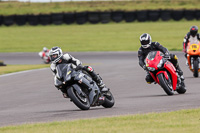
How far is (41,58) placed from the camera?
99.3 feet

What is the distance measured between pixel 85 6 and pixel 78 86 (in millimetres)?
43757

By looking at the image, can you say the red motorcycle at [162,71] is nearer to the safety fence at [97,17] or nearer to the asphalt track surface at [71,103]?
the asphalt track surface at [71,103]

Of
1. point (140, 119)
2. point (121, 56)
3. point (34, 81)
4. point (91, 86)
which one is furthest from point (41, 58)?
point (140, 119)

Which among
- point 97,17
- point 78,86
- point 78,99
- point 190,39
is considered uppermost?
point 97,17

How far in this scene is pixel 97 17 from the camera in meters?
44.0

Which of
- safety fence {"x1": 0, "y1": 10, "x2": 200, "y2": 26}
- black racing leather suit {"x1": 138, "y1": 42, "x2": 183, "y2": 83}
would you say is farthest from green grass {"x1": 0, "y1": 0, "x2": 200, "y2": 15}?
black racing leather suit {"x1": 138, "y1": 42, "x2": 183, "y2": 83}

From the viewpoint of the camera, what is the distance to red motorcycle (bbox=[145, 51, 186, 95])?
11.7m

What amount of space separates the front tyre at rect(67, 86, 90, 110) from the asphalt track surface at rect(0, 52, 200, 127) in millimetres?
133

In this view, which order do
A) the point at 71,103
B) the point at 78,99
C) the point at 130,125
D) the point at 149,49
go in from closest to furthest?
the point at 130,125, the point at 78,99, the point at 71,103, the point at 149,49

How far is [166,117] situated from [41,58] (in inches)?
896

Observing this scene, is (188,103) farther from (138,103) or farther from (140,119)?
(140,119)

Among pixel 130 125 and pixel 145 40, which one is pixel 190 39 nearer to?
pixel 145 40

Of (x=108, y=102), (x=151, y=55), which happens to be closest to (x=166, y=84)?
(x=151, y=55)

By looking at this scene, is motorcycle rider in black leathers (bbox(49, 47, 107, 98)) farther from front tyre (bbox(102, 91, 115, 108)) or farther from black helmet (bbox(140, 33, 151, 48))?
black helmet (bbox(140, 33, 151, 48))
